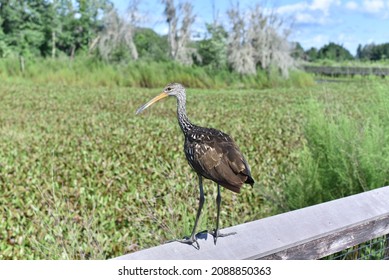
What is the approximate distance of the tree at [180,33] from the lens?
21.6 m

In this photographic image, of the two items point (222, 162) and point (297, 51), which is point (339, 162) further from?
point (297, 51)

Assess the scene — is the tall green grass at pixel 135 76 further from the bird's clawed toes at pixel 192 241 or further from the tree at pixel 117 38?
the bird's clawed toes at pixel 192 241

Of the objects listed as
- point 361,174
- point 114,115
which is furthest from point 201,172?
point 114,115

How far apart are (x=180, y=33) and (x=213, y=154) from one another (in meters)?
21.0

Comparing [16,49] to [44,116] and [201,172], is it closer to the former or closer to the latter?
[44,116]

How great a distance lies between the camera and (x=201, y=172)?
62.3 inches

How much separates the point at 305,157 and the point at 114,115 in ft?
20.0

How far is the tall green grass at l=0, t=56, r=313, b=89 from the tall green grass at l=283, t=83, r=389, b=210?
496 inches

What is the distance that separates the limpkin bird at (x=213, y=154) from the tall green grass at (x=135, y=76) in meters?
15.3

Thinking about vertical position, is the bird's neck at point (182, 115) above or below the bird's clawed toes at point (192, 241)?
above

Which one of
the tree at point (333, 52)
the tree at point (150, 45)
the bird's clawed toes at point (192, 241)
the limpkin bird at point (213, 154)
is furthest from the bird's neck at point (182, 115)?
the tree at point (333, 52)

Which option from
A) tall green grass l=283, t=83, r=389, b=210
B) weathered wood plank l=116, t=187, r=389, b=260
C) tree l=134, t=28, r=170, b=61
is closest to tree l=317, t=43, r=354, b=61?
tree l=134, t=28, r=170, b=61

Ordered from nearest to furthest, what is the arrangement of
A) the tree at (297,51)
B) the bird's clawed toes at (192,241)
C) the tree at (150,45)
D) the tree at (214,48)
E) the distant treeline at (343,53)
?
the bird's clawed toes at (192,241)
the tree at (214,48)
the tree at (297,51)
the tree at (150,45)
the distant treeline at (343,53)

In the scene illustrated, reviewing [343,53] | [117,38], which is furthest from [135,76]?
[343,53]
